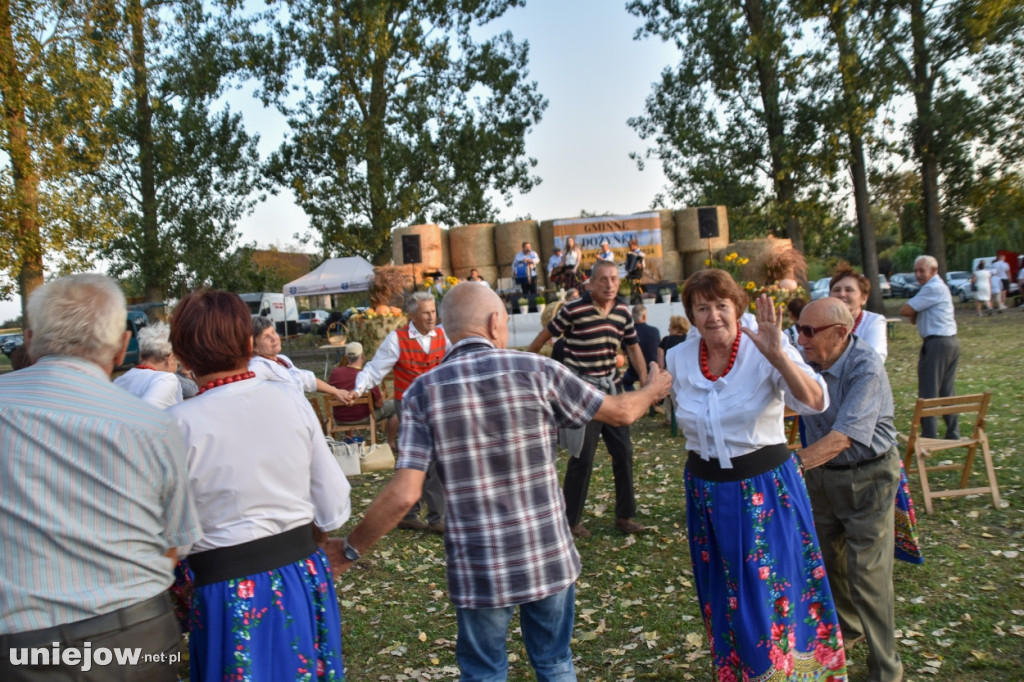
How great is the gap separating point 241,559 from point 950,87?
978 inches

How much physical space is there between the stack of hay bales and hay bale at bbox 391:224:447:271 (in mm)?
625

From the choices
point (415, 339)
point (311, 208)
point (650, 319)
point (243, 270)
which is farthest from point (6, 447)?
point (243, 270)

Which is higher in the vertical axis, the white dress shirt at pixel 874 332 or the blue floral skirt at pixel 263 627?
the white dress shirt at pixel 874 332

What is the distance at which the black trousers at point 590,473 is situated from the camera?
608cm

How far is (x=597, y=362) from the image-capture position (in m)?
6.36

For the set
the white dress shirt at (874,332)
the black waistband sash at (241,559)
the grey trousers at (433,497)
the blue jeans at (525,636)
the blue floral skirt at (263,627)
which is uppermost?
the white dress shirt at (874,332)

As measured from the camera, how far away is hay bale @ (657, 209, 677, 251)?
2450 centimetres

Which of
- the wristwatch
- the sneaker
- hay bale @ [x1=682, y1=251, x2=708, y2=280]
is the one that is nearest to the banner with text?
hay bale @ [x1=682, y1=251, x2=708, y2=280]

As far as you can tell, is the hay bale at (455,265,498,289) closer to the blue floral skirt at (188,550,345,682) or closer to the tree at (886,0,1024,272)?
the tree at (886,0,1024,272)

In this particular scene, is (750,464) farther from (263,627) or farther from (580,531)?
(580,531)

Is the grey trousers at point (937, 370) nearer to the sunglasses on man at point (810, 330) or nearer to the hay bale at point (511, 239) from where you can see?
the sunglasses on man at point (810, 330)

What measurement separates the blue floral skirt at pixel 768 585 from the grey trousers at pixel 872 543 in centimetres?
49

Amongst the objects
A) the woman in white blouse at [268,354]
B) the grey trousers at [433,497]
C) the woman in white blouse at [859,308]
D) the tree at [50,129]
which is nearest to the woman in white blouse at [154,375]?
the woman in white blouse at [268,354]

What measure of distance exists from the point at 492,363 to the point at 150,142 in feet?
87.9
